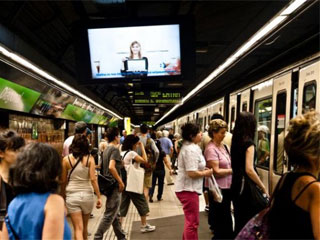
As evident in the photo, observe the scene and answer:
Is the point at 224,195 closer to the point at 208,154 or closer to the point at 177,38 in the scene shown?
the point at 208,154

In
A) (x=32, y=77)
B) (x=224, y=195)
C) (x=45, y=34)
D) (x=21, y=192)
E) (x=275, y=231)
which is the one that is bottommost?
(x=224, y=195)

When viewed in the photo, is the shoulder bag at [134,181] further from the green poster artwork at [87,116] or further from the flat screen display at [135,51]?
the green poster artwork at [87,116]

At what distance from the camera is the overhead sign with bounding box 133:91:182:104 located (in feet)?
40.3

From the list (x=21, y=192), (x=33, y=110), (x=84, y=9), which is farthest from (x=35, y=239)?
(x=33, y=110)

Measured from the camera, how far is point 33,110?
361 inches

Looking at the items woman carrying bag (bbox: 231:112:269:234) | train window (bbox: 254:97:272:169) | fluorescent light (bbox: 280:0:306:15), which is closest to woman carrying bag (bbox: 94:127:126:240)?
woman carrying bag (bbox: 231:112:269:234)

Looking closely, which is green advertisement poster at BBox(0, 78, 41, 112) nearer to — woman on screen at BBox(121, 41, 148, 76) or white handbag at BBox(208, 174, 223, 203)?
woman on screen at BBox(121, 41, 148, 76)

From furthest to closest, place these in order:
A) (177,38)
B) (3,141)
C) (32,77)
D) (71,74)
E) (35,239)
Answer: (71,74)
(32,77)
(177,38)
(3,141)
(35,239)

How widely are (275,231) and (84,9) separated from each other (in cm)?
555

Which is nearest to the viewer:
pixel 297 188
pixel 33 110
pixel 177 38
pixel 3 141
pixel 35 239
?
pixel 35 239

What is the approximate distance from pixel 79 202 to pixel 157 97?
28.8 ft

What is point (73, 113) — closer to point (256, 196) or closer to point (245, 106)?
point (245, 106)

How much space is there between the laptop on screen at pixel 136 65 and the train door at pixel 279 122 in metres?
2.07

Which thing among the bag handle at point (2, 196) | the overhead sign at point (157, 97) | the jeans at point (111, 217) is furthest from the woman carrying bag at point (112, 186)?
the overhead sign at point (157, 97)
